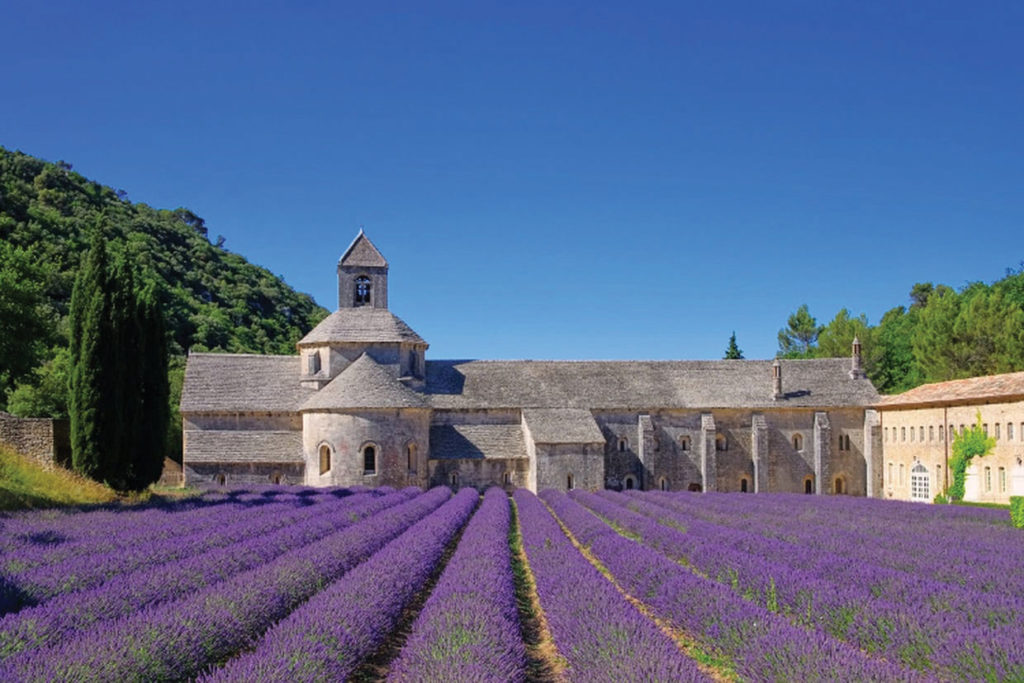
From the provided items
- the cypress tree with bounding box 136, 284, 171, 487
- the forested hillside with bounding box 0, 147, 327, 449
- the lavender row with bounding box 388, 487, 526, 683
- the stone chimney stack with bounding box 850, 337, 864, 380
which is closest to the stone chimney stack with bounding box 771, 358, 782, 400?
the stone chimney stack with bounding box 850, 337, 864, 380

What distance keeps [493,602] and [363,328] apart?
107 ft

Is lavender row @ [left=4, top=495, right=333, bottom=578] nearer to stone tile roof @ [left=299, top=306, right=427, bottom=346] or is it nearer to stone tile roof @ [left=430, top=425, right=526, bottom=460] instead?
stone tile roof @ [left=430, top=425, right=526, bottom=460]

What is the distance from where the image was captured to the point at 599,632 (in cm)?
905

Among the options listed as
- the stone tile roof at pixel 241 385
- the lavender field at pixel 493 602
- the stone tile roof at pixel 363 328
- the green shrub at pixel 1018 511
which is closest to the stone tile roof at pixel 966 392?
the green shrub at pixel 1018 511

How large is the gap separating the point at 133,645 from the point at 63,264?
59.5 metres

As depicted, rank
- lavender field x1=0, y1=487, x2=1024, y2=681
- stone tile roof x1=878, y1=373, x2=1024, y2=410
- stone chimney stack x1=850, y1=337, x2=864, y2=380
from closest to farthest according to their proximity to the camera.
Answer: lavender field x1=0, y1=487, x2=1024, y2=681, stone tile roof x1=878, y1=373, x2=1024, y2=410, stone chimney stack x1=850, y1=337, x2=864, y2=380

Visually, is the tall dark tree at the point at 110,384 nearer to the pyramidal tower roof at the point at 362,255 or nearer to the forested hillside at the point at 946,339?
the pyramidal tower roof at the point at 362,255

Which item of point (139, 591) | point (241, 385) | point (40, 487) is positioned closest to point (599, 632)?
point (139, 591)

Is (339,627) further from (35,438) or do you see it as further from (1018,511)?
(35,438)

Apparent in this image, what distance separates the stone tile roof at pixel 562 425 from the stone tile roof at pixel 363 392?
17.3ft

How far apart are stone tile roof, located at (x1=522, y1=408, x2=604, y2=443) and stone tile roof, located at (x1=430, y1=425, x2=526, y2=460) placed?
3.97 feet

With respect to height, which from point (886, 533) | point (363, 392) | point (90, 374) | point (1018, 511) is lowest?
point (886, 533)

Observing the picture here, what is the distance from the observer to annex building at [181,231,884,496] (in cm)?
3847

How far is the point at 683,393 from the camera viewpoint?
44.1 meters
